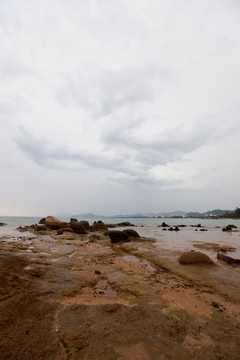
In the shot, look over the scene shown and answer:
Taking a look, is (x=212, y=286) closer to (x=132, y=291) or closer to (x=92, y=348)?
(x=132, y=291)

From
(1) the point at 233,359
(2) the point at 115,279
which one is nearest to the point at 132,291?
(2) the point at 115,279

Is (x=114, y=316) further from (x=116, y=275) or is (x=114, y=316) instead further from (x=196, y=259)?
(x=196, y=259)

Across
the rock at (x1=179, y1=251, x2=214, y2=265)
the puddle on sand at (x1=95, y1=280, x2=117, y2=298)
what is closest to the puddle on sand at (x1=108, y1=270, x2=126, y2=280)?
the puddle on sand at (x1=95, y1=280, x2=117, y2=298)

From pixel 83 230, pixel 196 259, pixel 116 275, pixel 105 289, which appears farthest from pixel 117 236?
pixel 105 289

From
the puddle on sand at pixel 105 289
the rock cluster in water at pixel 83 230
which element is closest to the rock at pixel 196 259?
the puddle on sand at pixel 105 289

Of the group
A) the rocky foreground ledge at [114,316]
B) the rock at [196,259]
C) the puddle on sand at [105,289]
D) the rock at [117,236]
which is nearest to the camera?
the rocky foreground ledge at [114,316]

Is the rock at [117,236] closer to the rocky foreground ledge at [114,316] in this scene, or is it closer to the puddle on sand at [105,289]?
the rocky foreground ledge at [114,316]

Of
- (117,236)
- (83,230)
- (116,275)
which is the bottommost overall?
(83,230)

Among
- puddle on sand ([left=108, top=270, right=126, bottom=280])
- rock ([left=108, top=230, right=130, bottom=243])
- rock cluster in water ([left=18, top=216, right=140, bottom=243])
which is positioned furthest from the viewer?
rock cluster in water ([left=18, top=216, right=140, bottom=243])

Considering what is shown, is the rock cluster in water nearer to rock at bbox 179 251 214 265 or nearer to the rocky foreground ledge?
rock at bbox 179 251 214 265

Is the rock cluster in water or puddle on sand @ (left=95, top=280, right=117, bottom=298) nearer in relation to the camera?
puddle on sand @ (left=95, top=280, right=117, bottom=298)

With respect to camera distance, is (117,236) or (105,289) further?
(117,236)

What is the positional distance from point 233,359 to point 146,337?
112 centimetres

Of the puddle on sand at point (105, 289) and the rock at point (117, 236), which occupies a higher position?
the puddle on sand at point (105, 289)
